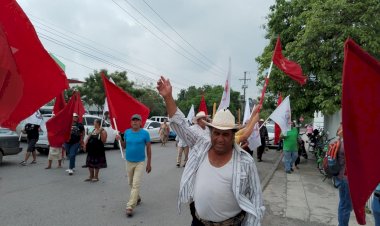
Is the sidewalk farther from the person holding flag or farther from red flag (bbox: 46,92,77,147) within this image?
the person holding flag

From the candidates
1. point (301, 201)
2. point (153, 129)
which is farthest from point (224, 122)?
point (153, 129)

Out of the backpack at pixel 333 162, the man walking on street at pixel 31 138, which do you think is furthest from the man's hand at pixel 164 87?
the man walking on street at pixel 31 138

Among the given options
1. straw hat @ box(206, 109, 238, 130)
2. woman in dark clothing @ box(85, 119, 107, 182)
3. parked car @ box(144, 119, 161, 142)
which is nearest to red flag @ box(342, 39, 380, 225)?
straw hat @ box(206, 109, 238, 130)

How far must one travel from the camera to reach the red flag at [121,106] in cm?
772

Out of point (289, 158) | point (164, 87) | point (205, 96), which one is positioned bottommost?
point (289, 158)

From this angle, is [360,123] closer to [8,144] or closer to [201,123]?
[201,123]

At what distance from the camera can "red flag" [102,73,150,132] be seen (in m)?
7.72

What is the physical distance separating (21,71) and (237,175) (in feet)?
7.78

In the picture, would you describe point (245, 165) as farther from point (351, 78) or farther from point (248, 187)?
point (351, 78)

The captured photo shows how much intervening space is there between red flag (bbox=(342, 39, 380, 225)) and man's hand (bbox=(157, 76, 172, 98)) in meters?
1.55

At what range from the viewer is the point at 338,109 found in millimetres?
13539

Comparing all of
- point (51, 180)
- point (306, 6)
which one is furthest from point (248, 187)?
point (306, 6)

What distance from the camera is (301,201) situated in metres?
8.76

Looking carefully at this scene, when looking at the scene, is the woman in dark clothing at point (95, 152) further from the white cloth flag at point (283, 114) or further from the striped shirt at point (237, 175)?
the striped shirt at point (237, 175)
